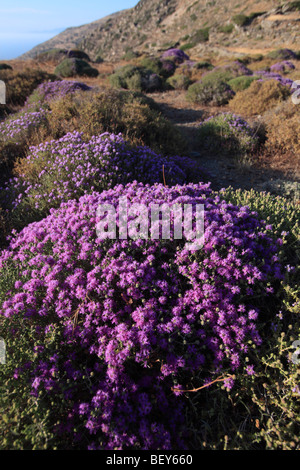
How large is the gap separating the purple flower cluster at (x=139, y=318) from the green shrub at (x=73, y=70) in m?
19.2

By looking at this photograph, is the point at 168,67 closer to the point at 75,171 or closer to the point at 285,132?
the point at 285,132

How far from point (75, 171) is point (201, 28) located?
52.4 metres

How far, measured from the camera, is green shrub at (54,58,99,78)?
18.2 m

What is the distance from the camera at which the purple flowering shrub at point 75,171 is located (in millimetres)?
4547

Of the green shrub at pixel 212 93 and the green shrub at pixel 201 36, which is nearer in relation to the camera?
the green shrub at pixel 212 93

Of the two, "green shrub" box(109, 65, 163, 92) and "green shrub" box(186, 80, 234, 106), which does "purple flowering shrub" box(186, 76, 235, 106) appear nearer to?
"green shrub" box(186, 80, 234, 106)

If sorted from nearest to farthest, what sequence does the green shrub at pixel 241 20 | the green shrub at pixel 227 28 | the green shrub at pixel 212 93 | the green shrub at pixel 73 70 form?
the green shrub at pixel 212 93, the green shrub at pixel 73 70, the green shrub at pixel 241 20, the green shrub at pixel 227 28

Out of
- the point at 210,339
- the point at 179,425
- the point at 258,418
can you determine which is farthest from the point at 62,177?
the point at 258,418

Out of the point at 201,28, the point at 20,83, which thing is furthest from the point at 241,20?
the point at 20,83

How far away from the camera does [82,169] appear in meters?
4.54

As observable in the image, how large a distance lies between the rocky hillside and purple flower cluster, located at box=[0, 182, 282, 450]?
31970 millimetres

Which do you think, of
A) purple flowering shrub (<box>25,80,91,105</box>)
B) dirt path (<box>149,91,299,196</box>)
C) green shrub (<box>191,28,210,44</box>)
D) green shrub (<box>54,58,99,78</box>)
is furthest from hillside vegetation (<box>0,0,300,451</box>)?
green shrub (<box>191,28,210,44</box>)

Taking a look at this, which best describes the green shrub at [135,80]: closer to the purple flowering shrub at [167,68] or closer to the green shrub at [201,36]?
the purple flowering shrub at [167,68]

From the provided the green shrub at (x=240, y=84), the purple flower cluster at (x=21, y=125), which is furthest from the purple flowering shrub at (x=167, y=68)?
the purple flower cluster at (x=21, y=125)
